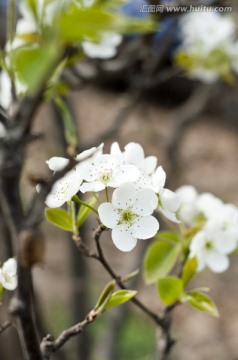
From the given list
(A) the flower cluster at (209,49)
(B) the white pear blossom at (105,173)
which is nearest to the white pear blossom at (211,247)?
(B) the white pear blossom at (105,173)

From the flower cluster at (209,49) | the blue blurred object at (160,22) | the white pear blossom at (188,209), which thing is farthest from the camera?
the flower cluster at (209,49)

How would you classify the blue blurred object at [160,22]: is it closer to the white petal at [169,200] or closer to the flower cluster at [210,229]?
the white petal at [169,200]

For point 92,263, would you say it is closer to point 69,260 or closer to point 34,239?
point 69,260

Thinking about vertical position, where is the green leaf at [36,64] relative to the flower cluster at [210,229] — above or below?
above

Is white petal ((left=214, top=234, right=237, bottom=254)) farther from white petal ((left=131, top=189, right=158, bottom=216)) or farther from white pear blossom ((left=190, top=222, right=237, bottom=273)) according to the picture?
white petal ((left=131, top=189, right=158, bottom=216))

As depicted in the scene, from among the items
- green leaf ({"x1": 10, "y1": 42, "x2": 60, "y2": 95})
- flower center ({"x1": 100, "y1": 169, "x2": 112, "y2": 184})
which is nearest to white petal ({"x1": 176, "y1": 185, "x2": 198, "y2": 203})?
flower center ({"x1": 100, "y1": 169, "x2": 112, "y2": 184})

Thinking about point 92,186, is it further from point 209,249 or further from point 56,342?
point 209,249

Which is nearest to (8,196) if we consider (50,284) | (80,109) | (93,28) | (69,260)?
(93,28)

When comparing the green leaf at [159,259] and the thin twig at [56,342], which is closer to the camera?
the thin twig at [56,342]
